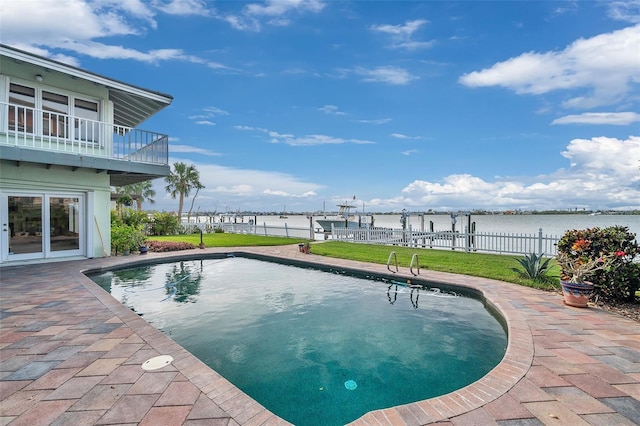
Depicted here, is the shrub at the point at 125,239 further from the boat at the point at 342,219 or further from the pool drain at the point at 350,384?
the boat at the point at 342,219

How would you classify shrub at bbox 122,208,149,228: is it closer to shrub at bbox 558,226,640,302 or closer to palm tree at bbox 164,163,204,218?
palm tree at bbox 164,163,204,218

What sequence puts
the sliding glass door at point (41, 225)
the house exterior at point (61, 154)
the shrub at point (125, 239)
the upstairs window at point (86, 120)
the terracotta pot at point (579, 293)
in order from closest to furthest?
the terracotta pot at point (579, 293) → the house exterior at point (61, 154) → the sliding glass door at point (41, 225) → the upstairs window at point (86, 120) → the shrub at point (125, 239)

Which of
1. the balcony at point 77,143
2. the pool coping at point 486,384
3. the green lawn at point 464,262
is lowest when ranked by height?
the pool coping at point 486,384

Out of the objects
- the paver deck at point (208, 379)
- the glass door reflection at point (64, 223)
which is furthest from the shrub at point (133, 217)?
the paver deck at point (208, 379)

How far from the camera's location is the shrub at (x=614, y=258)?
5805 mm

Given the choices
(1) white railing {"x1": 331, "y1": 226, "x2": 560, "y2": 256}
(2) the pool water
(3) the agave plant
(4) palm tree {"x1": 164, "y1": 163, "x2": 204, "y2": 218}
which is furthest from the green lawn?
(4) palm tree {"x1": 164, "y1": 163, "x2": 204, "y2": 218}

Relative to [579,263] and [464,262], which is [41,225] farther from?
[579,263]

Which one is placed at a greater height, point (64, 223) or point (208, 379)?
point (64, 223)

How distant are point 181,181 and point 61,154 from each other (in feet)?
93.9

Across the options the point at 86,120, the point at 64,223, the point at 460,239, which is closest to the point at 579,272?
the point at 460,239

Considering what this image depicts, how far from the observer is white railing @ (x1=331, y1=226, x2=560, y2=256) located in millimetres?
11635

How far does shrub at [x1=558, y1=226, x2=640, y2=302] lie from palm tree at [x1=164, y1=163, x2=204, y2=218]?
36860mm

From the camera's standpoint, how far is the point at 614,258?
229 inches

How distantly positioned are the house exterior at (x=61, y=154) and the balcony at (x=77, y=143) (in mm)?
26
